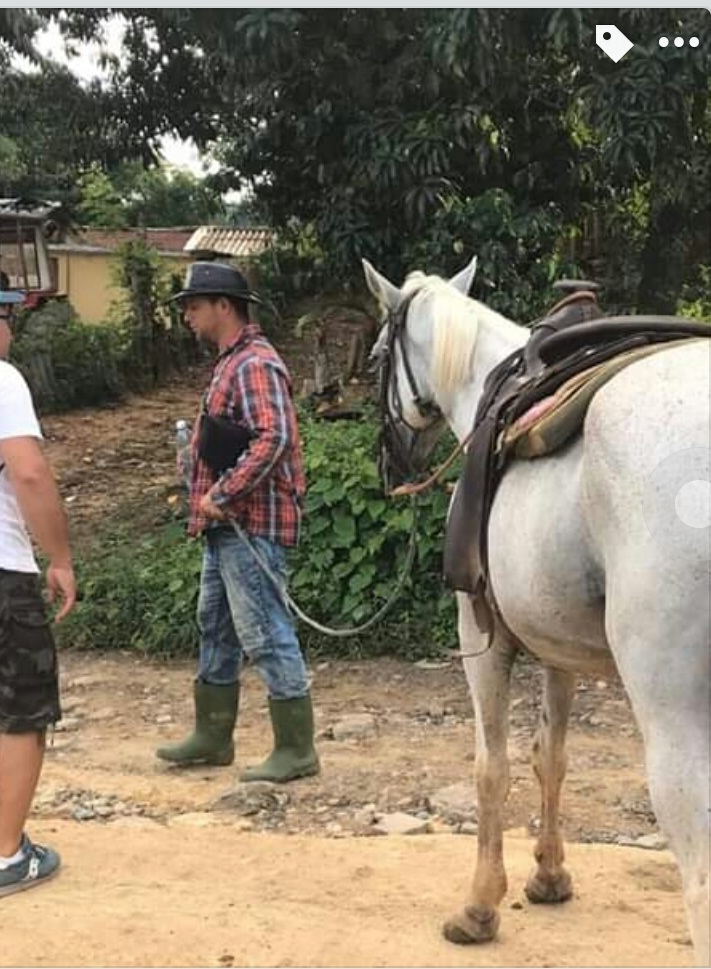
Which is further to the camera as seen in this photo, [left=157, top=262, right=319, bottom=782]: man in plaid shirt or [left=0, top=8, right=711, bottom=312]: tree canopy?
[left=0, top=8, right=711, bottom=312]: tree canopy

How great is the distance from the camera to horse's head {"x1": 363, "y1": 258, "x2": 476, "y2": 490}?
13.4 ft

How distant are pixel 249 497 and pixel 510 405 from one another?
1769 mm

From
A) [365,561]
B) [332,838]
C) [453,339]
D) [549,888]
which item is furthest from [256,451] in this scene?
[365,561]

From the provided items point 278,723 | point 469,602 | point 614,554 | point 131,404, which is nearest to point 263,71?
point 278,723

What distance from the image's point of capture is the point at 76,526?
30.5 ft

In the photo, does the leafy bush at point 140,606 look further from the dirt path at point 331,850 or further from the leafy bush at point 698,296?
the leafy bush at point 698,296

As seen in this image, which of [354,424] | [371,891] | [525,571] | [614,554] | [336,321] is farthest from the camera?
[336,321]

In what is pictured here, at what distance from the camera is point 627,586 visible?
235 cm

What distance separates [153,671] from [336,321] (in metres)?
8.99

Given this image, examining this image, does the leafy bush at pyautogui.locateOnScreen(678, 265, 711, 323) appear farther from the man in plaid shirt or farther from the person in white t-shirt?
the person in white t-shirt

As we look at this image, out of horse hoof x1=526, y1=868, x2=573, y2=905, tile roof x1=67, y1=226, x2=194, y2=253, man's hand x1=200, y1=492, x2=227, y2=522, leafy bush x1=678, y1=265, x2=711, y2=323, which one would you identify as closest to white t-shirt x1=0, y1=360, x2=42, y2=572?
man's hand x1=200, y1=492, x2=227, y2=522

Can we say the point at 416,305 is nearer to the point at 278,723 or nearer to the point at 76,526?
the point at 278,723

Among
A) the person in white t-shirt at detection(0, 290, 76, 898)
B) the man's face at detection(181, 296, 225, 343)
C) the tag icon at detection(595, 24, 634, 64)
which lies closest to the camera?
the person in white t-shirt at detection(0, 290, 76, 898)

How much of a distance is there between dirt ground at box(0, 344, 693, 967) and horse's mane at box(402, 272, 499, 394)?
1604mm
